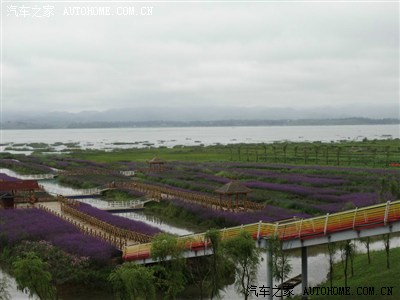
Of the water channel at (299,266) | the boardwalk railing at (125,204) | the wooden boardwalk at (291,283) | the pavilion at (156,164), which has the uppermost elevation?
the pavilion at (156,164)

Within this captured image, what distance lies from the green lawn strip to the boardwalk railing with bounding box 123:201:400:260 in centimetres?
294

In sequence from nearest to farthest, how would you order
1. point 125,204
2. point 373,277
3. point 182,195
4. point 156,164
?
point 373,277 < point 125,204 < point 182,195 < point 156,164

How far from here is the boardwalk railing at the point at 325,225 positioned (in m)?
20.3

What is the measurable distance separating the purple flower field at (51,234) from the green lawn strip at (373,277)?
12571 millimetres

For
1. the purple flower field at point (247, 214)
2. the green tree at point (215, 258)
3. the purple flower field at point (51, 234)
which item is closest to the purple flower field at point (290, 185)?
the purple flower field at point (247, 214)

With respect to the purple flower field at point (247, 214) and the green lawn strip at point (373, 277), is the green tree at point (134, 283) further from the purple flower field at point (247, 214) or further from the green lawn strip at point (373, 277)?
the purple flower field at point (247, 214)

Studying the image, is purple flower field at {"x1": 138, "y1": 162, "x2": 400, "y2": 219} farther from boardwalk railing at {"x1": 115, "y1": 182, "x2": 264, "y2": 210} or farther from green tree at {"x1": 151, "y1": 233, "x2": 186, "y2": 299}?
green tree at {"x1": 151, "y1": 233, "x2": 186, "y2": 299}

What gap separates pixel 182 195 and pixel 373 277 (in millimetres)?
30186

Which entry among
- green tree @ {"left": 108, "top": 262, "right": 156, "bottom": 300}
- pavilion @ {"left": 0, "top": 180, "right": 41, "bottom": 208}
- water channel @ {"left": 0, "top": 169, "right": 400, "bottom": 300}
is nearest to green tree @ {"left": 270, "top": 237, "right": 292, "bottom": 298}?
water channel @ {"left": 0, "top": 169, "right": 400, "bottom": 300}

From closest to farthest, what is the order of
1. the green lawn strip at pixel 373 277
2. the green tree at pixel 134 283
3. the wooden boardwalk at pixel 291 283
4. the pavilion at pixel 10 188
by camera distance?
1. the green tree at pixel 134 283
2. the green lawn strip at pixel 373 277
3. the wooden boardwalk at pixel 291 283
4. the pavilion at pixel 10 188

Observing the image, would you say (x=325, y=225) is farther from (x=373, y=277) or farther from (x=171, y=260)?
(x=171, y=260)

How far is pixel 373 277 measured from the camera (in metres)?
22.9

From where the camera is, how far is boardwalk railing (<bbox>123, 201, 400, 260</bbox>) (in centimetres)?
2030

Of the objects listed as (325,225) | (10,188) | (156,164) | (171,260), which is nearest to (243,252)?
(171,260)
